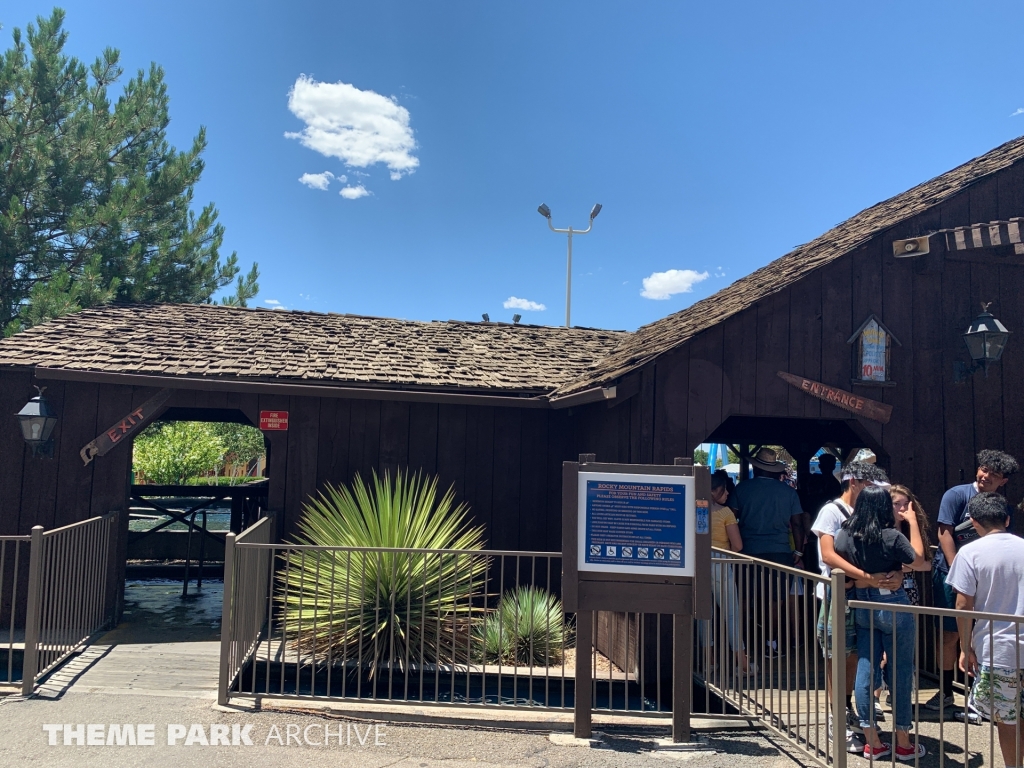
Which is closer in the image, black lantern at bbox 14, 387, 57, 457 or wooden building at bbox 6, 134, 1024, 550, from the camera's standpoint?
wooden building at bbox 6, 134, 1024, 550

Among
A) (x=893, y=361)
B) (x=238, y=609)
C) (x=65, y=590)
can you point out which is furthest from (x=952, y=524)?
(x=65, y=590)

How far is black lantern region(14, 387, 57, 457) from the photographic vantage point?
7109 millimetres

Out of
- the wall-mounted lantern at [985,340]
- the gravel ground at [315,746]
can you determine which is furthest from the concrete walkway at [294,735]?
the wall-mounted lantern at [985,340]

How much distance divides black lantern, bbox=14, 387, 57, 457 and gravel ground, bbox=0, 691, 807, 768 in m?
2.97

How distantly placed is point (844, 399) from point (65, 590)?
6876 millimetres

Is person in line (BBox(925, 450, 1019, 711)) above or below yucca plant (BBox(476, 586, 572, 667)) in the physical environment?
above

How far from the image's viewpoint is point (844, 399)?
6531mm

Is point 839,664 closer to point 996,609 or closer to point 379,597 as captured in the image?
point 996,609

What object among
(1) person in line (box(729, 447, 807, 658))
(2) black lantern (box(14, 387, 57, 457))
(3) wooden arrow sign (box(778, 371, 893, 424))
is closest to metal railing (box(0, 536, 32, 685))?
(2) black lantern (box(14, 387, 57, 457))

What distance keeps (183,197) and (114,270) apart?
3178 mm

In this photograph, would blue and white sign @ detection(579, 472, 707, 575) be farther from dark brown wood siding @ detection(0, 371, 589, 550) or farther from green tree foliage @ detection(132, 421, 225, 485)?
green tree foliage @ detection(132, 421, 225, 485)

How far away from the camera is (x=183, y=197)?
17359 mm

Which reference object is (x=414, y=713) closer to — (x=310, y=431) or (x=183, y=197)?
(x=310, y=431)

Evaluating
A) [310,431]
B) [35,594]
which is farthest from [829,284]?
[35,594]
